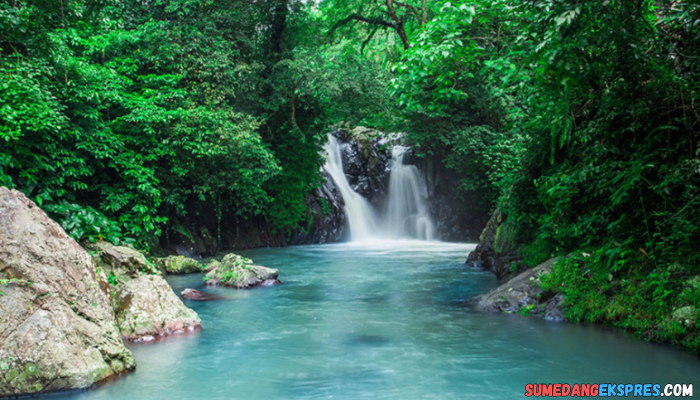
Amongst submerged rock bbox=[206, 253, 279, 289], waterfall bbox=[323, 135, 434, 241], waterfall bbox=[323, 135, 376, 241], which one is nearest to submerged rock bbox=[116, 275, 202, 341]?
submerged rock bbox=[206, 253, 279, 289]

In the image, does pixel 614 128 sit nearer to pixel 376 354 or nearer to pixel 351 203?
pixel 376 354

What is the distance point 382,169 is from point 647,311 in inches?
701

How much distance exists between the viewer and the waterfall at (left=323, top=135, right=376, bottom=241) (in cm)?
2291

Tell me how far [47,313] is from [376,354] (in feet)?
11.6

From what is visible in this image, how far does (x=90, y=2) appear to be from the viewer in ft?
35.0

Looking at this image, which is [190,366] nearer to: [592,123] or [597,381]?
[597,381]

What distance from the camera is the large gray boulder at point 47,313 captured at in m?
4.69

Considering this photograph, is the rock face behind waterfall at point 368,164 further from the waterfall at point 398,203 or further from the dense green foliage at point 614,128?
the dense green foliage at point 614,128

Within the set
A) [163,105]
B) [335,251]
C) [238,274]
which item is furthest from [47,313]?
[335,251]

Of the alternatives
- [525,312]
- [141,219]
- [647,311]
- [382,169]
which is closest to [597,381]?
[647,311]

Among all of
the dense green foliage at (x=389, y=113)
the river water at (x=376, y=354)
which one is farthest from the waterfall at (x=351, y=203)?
the river water at (x=376, y=354)

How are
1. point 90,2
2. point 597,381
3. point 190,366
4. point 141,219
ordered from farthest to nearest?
1. point 141,219
2. point 90,2
3. point 190,366
4. point 597,381

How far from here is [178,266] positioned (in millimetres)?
12945

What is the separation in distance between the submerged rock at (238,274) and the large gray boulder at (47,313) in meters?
5.23
